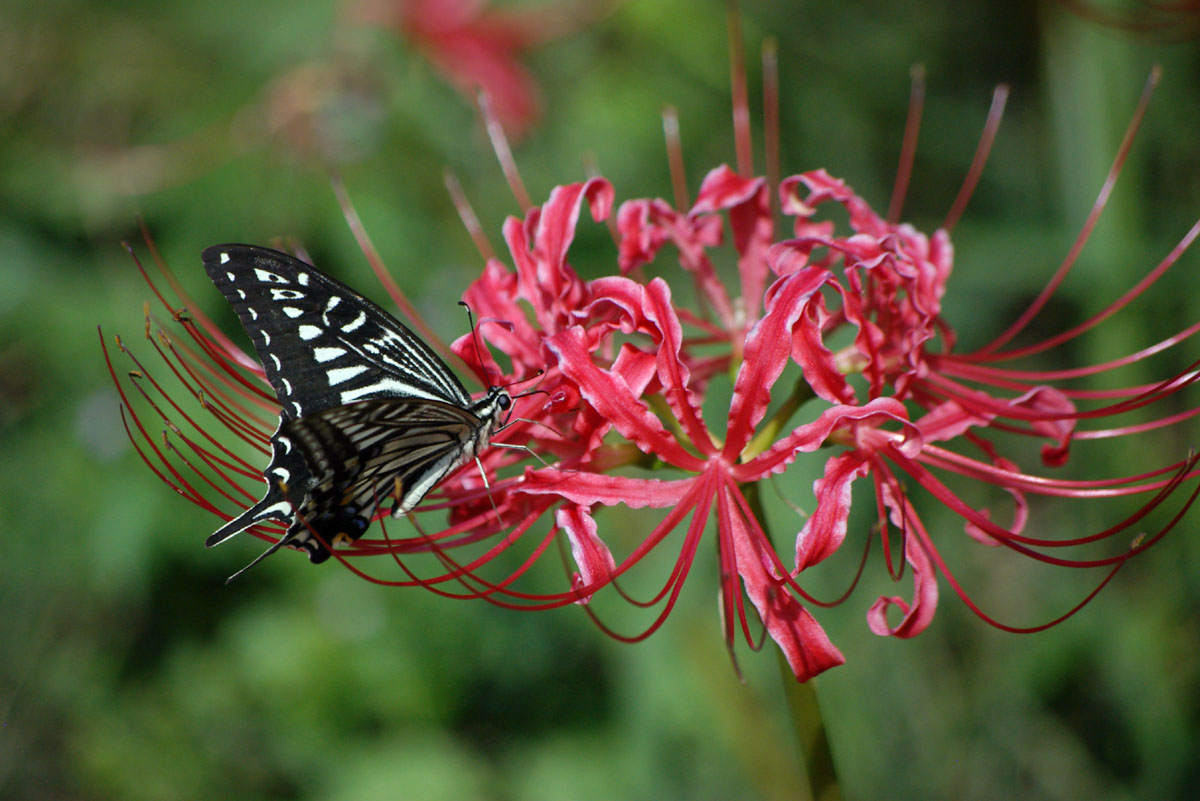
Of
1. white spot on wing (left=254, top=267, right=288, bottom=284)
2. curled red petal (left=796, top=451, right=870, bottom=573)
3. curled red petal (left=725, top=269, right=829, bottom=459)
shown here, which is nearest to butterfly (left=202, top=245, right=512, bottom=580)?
white spot on wing (left=254, top=267, right=288, bottom=284)

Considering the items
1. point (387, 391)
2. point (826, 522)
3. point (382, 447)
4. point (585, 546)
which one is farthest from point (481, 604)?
point (826, 522)

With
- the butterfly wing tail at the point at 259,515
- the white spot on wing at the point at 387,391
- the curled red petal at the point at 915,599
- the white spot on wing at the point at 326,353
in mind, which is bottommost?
the curled red petal at the point at 915,599

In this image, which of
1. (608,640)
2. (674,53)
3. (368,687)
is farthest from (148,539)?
(674,53)

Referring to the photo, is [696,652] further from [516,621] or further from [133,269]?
[133,269]

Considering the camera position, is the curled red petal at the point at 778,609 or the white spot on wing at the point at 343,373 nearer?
the curled red petal at the point at 778,609

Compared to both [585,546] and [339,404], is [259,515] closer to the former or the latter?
[339,404]

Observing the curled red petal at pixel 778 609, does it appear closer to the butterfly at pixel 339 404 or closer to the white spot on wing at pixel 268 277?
the butterfly at pixel 339 404

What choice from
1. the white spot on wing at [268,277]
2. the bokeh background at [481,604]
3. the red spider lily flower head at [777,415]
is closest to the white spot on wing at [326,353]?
the white spot on wing at [268,277]

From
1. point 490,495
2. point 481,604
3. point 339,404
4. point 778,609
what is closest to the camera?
point 778,609

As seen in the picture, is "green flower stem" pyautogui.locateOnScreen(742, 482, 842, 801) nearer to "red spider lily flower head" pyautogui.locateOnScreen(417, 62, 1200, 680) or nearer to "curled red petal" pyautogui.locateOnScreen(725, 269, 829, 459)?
"red spider lily flower head" pyautogui.locateOnScreen(417, 62, 1200, 680)
